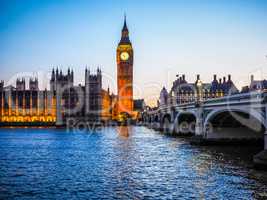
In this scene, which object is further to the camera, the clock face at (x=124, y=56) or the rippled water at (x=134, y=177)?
the clock face at (x=124, y=56)

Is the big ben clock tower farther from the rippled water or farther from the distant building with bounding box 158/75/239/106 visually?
the rippled water

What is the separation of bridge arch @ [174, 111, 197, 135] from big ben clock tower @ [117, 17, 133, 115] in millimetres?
93587

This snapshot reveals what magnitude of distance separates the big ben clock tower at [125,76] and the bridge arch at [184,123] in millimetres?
93587

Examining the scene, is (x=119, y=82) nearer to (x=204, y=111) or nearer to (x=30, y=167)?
(x=204, y=111)

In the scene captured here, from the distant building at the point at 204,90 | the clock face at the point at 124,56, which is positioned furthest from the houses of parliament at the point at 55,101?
the clock face at the point at 124,56

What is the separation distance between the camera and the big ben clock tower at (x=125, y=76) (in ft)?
562

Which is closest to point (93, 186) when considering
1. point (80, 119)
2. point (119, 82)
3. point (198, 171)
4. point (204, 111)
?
point (198, 171)

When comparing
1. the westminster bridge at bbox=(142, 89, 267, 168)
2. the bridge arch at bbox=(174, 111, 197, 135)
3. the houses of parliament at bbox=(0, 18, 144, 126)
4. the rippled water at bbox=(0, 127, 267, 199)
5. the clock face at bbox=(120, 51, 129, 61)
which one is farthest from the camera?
the clock face at bbox=(120, 51, 129, 61)

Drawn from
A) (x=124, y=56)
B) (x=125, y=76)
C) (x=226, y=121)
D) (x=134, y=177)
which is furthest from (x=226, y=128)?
(x=124, y=56)

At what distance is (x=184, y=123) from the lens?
7538 centimetres

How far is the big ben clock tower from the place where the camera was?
17125 cm

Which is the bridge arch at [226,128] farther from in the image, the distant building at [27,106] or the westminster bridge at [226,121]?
the distant building at [27,106]

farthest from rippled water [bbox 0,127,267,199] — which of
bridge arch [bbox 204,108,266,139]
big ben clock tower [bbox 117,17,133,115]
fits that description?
big ben clock tower [bbox 117,17,133,115]

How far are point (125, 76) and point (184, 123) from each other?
107m
